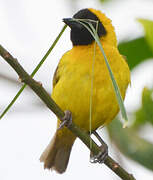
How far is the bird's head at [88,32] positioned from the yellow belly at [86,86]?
9.6 inches

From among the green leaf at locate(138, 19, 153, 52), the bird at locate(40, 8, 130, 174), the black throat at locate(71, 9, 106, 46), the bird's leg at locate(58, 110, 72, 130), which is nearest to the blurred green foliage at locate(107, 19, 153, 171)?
the green leaf at locate(138, 19, 153, 52)

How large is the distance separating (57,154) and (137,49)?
2.16 metres

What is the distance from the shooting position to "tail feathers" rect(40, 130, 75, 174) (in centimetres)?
453

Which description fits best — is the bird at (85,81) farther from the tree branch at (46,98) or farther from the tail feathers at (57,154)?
the tree branch at (46,98)

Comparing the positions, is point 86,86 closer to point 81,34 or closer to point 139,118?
point 139,118

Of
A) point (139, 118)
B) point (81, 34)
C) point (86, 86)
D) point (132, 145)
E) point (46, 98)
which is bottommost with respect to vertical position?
point (139, 118)

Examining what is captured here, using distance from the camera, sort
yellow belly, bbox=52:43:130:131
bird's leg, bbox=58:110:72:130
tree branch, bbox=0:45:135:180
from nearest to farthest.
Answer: tree branch, bbox=0:45:135:180 < bird's leg, bbox=58:110:72:130 < yellow belly, bbox=52:43:130:131

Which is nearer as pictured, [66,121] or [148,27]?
[148,27]

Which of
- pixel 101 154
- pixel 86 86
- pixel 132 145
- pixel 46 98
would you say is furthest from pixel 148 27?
pixel 101 154

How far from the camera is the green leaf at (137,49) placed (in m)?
2.91

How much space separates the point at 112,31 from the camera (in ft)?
15.3

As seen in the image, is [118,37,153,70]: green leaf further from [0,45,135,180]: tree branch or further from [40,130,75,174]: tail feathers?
[40,130,75,174]: tail feathers

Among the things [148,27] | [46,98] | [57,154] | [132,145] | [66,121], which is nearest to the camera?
[46,98]

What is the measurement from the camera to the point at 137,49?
2.94 metres
